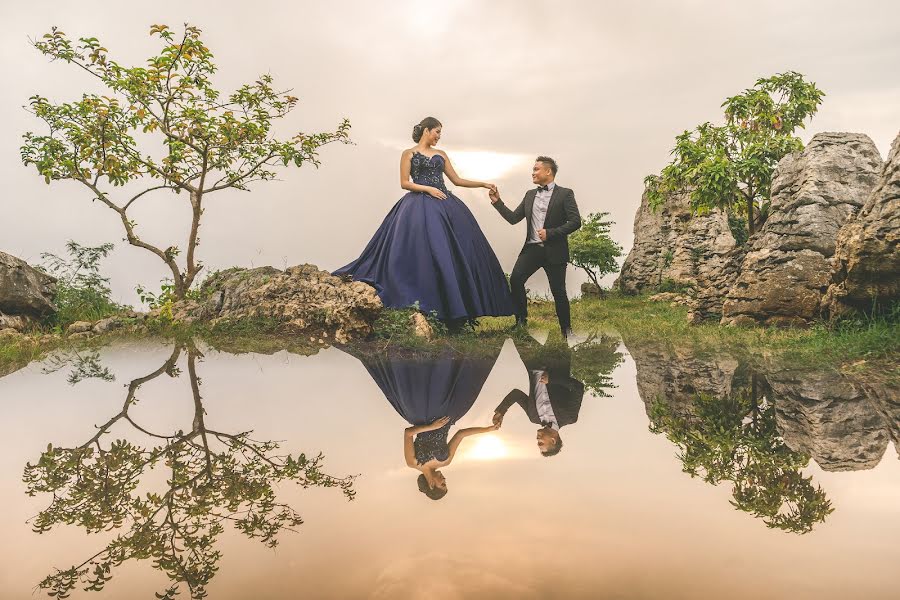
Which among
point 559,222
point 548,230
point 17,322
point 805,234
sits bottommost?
point 805,234

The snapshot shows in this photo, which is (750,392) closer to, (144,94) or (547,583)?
(547,583)

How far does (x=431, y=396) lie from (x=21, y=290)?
10887 mm

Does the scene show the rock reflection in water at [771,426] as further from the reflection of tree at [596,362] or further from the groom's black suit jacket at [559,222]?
the groom's black suit jacket at [559,222]

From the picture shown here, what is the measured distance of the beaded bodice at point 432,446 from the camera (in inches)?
162

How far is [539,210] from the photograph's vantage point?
11.5 metres

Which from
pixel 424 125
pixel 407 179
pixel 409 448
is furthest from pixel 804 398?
pixel 424 125

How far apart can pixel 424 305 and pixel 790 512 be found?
26.0 feet

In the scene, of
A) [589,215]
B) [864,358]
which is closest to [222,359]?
[864,358]

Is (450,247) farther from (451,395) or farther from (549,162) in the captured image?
(451,395)

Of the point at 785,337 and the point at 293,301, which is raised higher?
the point at 293,301

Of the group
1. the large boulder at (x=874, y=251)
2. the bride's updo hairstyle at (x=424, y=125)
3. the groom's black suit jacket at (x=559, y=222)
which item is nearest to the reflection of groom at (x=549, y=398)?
the groom's black suit jacket at (x=559, y=222)

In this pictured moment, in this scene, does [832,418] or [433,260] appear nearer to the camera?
[832,418]

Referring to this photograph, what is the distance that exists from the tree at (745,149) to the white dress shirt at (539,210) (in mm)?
4212

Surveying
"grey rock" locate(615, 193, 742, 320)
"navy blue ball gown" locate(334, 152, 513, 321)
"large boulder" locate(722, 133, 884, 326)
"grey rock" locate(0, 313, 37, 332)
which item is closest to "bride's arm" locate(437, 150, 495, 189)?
"navy blue ball gown" locate(334, 152, 513, 321)
